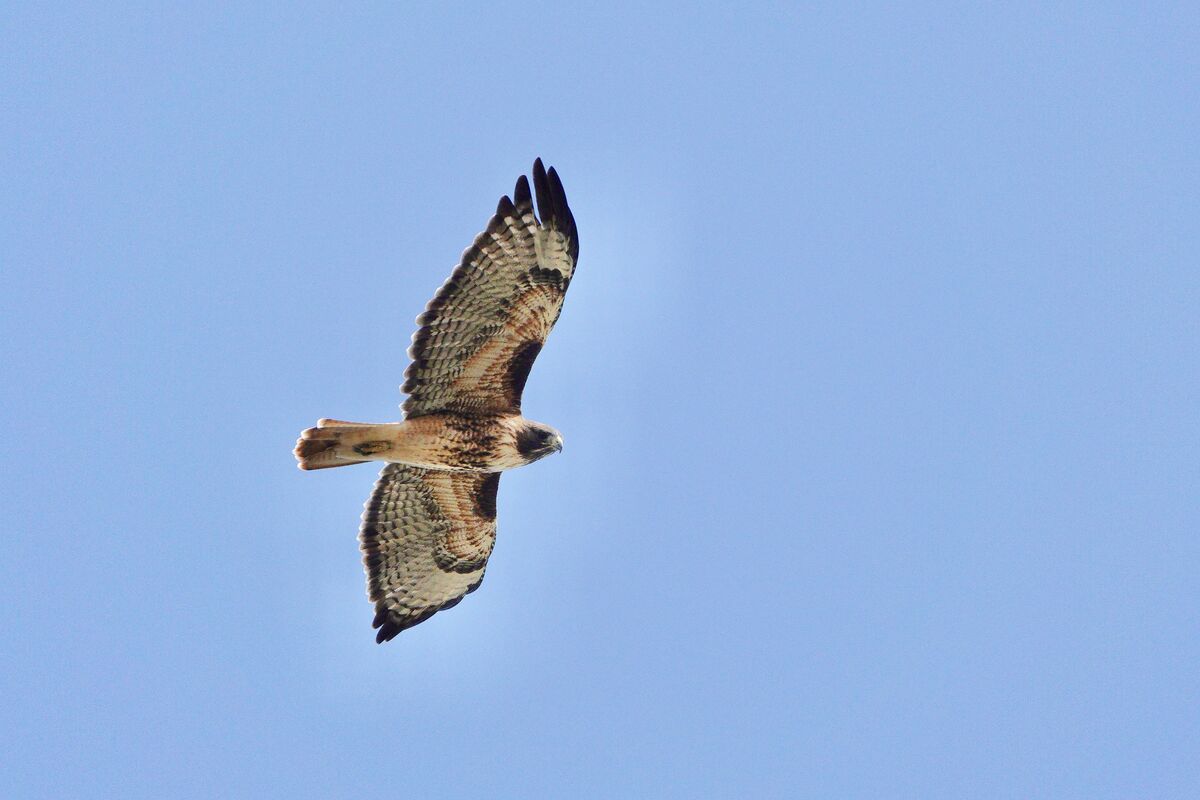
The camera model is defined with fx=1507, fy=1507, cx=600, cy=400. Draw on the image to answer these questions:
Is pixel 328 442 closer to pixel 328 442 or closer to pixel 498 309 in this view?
pixel 328 442

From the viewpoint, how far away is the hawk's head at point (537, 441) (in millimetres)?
12008

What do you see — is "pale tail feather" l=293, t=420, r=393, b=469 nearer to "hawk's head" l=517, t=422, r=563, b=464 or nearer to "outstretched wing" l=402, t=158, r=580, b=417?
"outstretched wing" l=402, t=158, r=580, b=417

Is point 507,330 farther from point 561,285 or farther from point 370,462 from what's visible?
point 370,462

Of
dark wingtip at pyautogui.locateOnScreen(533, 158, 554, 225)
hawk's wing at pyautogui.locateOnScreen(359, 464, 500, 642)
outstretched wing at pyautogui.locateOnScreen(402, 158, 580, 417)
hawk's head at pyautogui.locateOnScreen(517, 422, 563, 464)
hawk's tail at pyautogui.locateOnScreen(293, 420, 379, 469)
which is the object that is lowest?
hawk's wing at pyautogui.locateOnScreen(359, 464, 500, 642)

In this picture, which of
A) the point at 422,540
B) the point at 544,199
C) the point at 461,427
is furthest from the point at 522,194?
the point at 422,540

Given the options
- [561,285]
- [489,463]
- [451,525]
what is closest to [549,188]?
[561,285]

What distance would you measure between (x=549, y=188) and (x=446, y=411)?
1.99m

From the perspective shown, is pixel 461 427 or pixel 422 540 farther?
pixel 422 540

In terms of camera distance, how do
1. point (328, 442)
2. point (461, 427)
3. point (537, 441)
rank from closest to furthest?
point (328, 442), point (461, 427), point (537, 441)

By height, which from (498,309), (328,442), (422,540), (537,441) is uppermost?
(498,309)

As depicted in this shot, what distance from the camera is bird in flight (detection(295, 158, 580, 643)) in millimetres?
11273

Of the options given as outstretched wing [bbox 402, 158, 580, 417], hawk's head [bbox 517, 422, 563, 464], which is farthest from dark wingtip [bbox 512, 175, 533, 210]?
hawk's head [bbox 517, 422, 563, 464]

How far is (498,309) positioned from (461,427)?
1070mm

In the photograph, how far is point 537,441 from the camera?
12.0 metres
